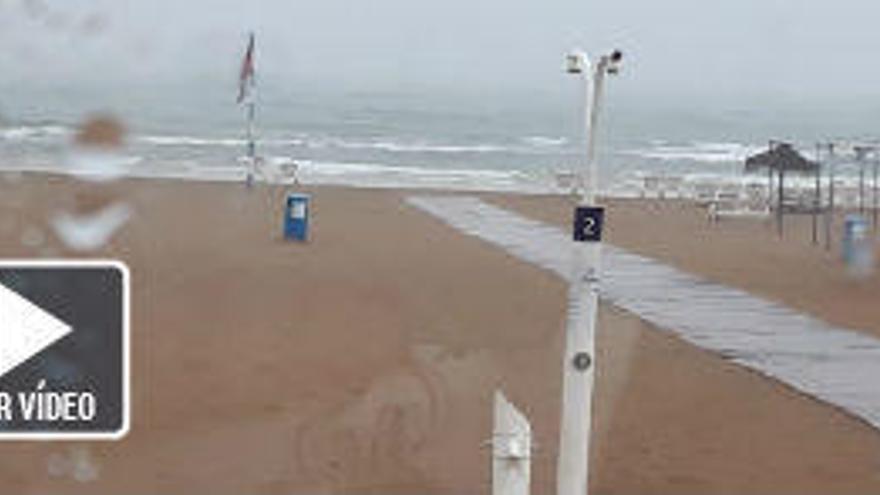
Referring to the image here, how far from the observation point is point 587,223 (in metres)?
6.18

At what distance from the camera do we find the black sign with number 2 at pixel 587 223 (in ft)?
20.2

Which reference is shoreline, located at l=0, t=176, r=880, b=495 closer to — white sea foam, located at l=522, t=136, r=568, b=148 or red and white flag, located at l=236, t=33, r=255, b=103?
red and white flag, located at l=236, t=33, r=255, b=103

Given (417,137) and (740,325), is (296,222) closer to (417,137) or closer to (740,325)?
(740,325)

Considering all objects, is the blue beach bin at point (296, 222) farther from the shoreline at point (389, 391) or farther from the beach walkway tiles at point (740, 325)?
the beach walkway tiles at point (740, 325)

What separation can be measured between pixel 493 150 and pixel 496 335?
45440 millimetres

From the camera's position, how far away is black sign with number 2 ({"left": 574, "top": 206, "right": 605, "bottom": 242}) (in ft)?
20.2

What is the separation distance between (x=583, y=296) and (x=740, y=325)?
353 inches

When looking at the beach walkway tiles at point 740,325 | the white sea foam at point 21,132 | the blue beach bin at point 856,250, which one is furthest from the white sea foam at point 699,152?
the beach walkway tiles at point 740,325

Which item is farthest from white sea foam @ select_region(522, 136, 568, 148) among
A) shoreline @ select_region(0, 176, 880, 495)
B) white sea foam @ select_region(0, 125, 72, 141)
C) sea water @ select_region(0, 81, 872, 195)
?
shoreline @ select_region(0, 176, 880, 495)

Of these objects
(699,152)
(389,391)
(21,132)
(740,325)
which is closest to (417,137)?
(699,152)

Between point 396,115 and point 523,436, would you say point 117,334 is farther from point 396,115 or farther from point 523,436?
point 396,115

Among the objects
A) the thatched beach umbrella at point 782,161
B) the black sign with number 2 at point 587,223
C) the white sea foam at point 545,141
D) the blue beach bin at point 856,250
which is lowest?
the blue beach bin at point 856,250

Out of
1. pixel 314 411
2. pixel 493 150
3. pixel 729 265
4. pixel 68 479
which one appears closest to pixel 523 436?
pixel 68 479

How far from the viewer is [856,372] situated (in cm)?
1220
